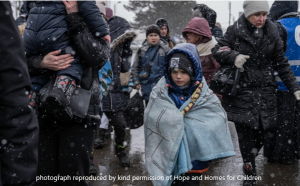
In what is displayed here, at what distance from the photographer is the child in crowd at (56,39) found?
256cm

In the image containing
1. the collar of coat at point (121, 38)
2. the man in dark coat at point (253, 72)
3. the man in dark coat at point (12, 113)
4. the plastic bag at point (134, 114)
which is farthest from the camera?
the plastic bag at point (134, 114)

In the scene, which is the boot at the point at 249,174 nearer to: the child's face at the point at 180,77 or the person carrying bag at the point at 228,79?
the person carrying bag at the point at 228,79

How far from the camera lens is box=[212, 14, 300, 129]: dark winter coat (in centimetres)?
385

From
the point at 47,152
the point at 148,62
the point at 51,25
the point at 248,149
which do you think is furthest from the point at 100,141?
the point at 51,25

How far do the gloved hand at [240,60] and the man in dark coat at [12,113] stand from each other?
2781 millimetres

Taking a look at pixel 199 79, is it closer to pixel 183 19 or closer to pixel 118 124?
pixel 118 124

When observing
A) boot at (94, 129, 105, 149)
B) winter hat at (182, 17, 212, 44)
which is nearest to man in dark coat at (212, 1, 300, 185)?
winter hat at (182, 17, 212, 44)

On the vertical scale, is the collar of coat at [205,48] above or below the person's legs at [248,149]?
above

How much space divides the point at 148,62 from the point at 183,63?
252 cm

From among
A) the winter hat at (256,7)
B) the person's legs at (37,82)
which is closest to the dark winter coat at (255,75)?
the winter hat at (256,7)

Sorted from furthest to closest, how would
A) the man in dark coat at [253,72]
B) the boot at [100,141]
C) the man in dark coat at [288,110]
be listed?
the boot at [100,141], the man in dark coat at [288,110], the man in dark coat at [253,72]

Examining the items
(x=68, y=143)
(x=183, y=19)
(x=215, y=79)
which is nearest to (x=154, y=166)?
(x=68, y=143)

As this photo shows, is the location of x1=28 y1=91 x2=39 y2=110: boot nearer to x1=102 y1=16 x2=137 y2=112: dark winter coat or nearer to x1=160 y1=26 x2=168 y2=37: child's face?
x1=102 y1=16 x2=137 y2=112: dark winter coat

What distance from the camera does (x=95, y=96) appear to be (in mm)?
2760
